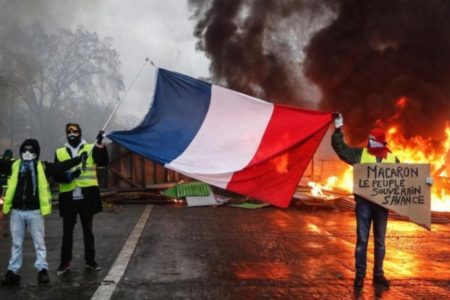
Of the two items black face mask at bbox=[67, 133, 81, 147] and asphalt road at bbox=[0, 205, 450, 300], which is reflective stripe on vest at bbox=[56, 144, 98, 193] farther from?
asphalt road at bbox=[0, 205, 450, 300]

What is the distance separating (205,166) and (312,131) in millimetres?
1395

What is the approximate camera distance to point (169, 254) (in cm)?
746

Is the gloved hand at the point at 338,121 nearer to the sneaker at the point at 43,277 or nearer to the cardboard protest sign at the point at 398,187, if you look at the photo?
the cardboard protest sign at the point at 398,187

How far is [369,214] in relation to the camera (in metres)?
5.90

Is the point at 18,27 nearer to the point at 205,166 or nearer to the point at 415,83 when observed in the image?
the point at 415,83

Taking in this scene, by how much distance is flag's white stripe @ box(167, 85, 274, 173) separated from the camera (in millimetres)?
6297

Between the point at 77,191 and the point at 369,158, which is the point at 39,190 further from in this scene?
the point at 369,158

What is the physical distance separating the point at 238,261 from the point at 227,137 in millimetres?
1760

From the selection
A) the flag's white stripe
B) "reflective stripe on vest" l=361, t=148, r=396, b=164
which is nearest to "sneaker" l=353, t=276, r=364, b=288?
"reflective stripe on vest" l=361, t=148, r=396, b=164

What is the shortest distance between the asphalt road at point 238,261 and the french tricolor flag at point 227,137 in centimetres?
107

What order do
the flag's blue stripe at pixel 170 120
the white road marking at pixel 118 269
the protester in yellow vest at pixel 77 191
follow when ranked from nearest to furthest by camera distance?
1. the white road marking at pixel 118 269
2. the protester in yellow vest at pixel 77 191
3. the flag's blue stripe at pixel 170 120

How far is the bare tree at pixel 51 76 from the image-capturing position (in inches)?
1623

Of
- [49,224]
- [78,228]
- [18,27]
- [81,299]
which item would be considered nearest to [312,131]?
[81,299]

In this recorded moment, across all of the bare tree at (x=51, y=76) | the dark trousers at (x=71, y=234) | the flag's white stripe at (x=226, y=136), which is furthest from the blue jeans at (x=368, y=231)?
the bare tree at (x=51, y=76)
